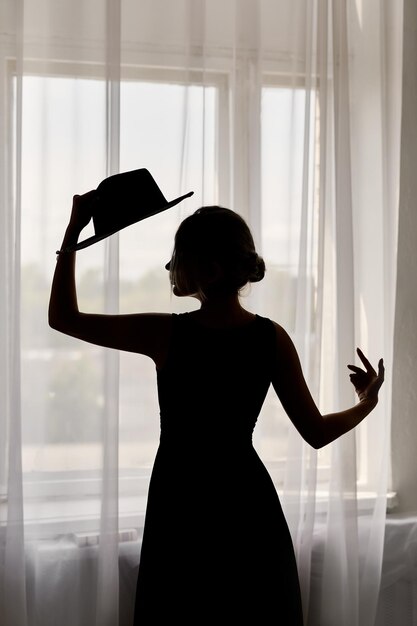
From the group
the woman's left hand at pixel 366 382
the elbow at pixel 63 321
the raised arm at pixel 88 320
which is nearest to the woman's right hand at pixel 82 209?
the raised arm at pixel 88 320

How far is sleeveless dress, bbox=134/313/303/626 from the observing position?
1.66 m

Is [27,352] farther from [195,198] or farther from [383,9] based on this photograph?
[383,9]

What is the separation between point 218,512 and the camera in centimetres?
170

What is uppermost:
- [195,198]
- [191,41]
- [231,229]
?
[191,41]

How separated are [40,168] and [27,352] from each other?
467 mm

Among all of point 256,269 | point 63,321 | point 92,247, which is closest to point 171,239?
point 92,247

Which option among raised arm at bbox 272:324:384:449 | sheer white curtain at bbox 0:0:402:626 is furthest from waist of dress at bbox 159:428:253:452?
sheer white curtain at bbox 0:0:402:626

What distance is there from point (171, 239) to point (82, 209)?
0.58 meters

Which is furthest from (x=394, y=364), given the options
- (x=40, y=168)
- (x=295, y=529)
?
(x=40, y=168)

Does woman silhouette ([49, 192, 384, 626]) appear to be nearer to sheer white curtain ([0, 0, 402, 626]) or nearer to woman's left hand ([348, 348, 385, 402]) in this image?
woman's left hand ([348, 348, 385, 402])

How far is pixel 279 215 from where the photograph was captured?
2.23 m

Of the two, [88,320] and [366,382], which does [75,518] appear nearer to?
[88,320]

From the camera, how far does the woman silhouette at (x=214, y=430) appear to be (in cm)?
162

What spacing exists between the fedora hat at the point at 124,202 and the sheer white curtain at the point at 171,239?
47 centimetres
